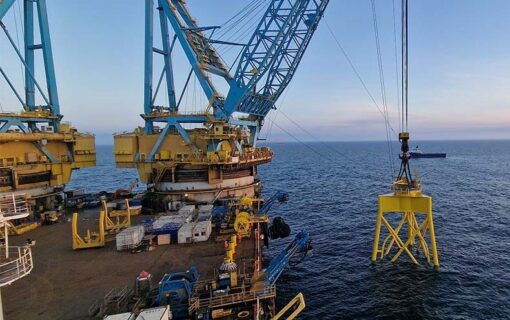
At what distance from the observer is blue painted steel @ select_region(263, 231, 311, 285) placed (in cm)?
2442

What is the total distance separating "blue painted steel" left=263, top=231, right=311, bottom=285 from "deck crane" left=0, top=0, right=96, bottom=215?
130 feet

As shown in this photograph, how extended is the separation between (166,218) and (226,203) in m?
11.0

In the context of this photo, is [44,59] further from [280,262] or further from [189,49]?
[280,262]

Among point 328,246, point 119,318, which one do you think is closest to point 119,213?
point 119,318

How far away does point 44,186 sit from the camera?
163 ft

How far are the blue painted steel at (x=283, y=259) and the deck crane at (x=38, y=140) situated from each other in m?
39.6

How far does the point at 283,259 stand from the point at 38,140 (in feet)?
139

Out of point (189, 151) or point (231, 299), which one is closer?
point (231, 299)

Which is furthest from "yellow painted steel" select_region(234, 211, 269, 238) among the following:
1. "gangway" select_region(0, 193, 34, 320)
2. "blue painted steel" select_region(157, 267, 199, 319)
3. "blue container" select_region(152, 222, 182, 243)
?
"gangway" select_region(0, 193, 34, 320)

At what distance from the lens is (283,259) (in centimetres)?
2683

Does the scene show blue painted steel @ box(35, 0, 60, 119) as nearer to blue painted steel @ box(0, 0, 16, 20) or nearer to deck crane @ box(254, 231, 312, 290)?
blue painted steel @ box(0, 0, 16, 20)

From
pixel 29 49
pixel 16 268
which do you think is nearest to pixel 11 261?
pixel 16 268

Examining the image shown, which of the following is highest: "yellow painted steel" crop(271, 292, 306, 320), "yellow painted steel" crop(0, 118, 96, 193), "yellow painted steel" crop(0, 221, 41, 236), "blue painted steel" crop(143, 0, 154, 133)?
"blue painted steel" crop(143, 0, 154, 133)

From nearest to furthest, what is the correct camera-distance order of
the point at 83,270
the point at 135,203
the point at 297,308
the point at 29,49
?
the point at 297,308
the point at 83,270
the point at 135,203
the point at 29,49
